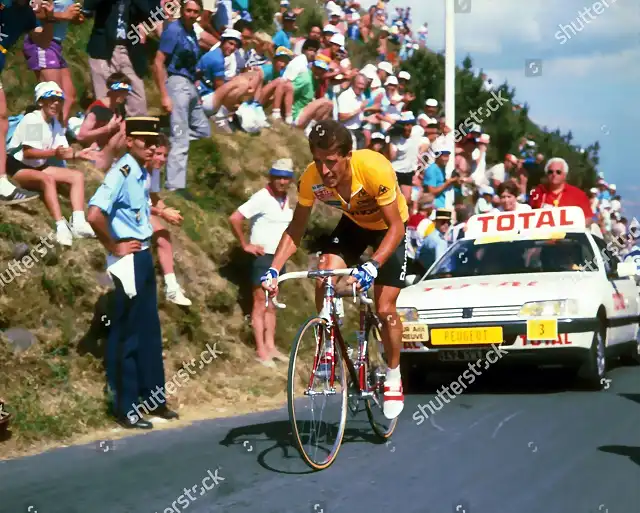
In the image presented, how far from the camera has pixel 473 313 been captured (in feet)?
33.8

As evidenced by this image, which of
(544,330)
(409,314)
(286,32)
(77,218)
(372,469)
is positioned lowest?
(372,469)

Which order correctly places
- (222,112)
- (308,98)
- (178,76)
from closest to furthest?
(178,76), (222,112), (308,98)

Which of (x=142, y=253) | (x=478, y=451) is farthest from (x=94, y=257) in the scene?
(x=478, y=451)

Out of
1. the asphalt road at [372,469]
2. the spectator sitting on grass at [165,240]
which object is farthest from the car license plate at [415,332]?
the spectator sitting on grass at [165,240]

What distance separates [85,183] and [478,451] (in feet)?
18.9

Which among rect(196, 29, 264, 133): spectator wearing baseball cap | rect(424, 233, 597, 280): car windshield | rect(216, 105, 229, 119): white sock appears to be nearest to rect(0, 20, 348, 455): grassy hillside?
rect(216, 105, 229, 119): white sock

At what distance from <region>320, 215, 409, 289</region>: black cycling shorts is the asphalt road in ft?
3.90

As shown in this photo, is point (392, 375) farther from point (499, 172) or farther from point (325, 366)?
point (499, 172)

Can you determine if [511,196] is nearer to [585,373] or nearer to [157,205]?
[585,373]

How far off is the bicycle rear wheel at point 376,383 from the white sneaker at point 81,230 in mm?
3649

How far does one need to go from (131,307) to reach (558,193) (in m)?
7.13

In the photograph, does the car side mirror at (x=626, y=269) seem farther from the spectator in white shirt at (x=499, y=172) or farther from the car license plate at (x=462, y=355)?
the spectator in white shirt at (x=499, y=172)

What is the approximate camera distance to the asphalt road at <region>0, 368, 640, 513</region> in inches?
227

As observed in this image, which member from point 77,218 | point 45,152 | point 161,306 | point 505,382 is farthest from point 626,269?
point 45,152
